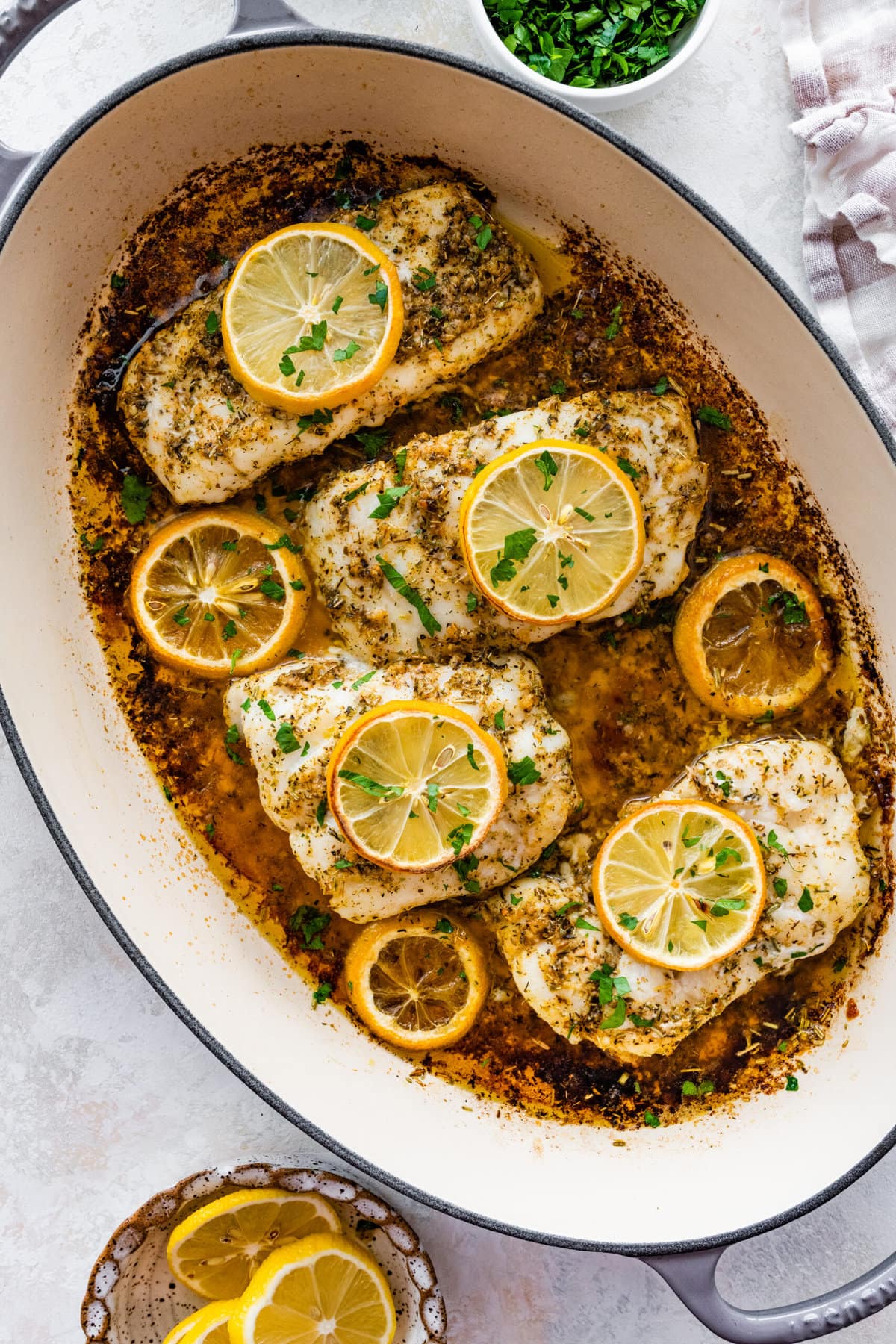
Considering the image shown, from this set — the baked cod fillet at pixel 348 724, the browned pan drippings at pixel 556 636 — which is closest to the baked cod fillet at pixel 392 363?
the browned pan drippings at pixel 556 636

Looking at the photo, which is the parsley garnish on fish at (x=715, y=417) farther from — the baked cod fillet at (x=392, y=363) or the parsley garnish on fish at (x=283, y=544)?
the parsley garnish on fish at (x=283, y=544)

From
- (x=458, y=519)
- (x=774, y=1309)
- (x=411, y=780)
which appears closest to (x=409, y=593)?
(x=458, y=519)

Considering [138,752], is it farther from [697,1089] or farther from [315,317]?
[697,1089]

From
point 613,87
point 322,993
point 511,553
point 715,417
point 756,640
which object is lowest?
point 322,993

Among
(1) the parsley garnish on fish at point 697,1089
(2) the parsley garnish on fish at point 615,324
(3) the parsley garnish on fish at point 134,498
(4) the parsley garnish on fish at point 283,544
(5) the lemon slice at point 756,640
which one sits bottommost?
(1) the parsley garnish on fish at point 697,1089

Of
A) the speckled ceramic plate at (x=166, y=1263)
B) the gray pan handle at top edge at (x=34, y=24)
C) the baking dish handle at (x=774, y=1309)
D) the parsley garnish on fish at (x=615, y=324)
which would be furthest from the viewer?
the parsley garnish on fish at (x=615, y=324)

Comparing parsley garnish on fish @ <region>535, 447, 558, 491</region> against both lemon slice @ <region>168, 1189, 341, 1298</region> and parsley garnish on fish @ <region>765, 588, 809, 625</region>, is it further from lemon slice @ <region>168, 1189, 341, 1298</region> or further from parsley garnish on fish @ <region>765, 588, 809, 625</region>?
lemon slice @ <region>168, 1189, 341, 1298</region>
